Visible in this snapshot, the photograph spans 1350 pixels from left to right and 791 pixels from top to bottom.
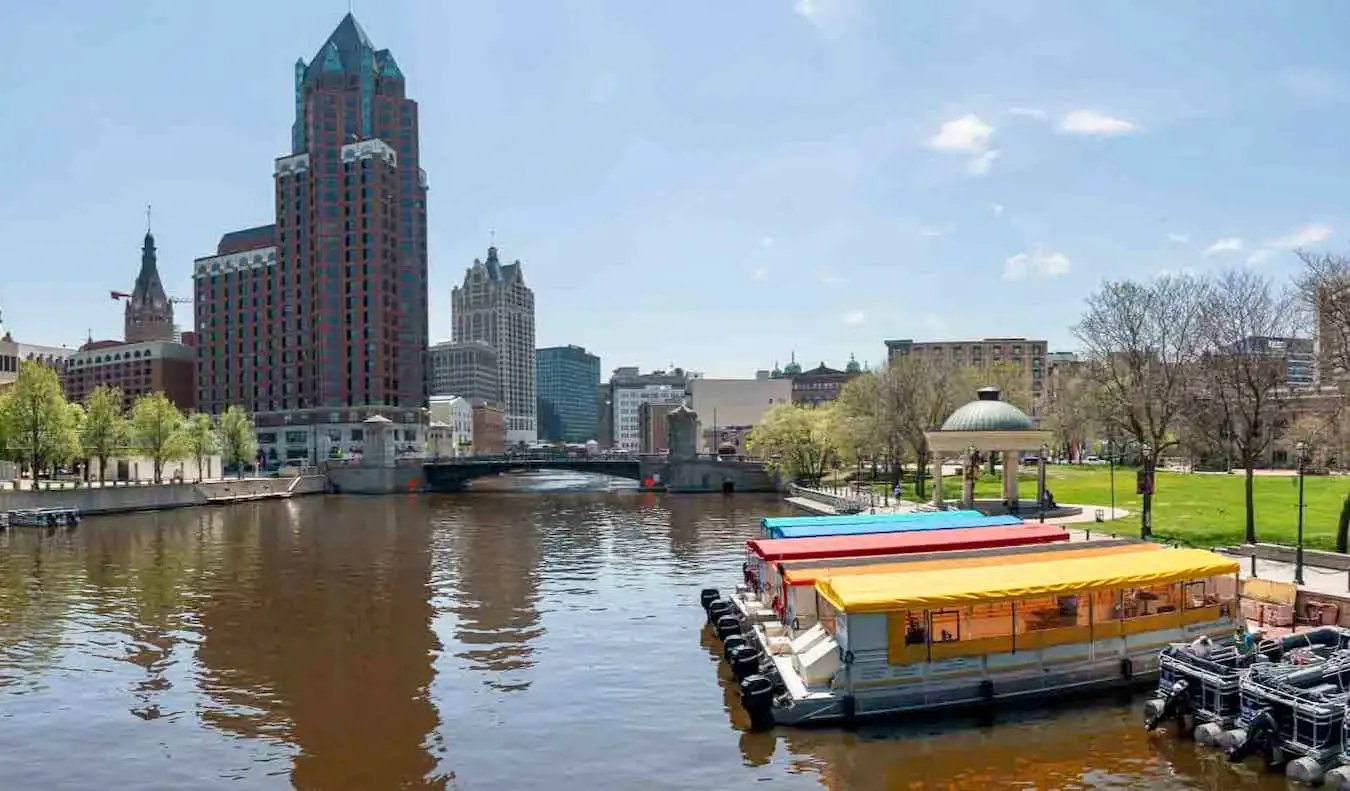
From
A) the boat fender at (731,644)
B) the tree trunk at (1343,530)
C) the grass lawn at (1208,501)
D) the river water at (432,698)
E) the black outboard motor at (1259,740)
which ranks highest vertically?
the tree trunk at (1343,530)

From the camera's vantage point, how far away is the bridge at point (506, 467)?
140 m

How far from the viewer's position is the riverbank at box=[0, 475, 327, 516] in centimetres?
9306

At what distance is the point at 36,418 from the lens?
3939 inches

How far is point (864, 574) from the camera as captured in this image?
102 feet

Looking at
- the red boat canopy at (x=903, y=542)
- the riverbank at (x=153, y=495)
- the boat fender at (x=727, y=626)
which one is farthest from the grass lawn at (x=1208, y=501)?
the riverbank at (x=153, y=495)

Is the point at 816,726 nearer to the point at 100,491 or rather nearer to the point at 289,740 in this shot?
the point at 289,740

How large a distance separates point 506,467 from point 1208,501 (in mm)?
96801

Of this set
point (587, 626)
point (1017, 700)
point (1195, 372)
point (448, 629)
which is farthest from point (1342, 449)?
point (448, 629)

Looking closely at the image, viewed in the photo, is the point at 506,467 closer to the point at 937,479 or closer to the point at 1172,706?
the point at 937,479

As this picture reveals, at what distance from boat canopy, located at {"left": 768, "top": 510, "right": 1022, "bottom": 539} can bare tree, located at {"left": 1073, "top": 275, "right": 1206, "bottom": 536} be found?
11.8 meters

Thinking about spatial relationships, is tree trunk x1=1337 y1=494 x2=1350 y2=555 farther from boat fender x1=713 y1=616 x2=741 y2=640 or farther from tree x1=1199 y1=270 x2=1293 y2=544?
boat fender x1=713 y1=616 x2=741 y2=640

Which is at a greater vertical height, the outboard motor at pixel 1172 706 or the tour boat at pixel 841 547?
the tour boat at pixel 841 547

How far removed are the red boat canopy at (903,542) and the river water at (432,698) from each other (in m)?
4.45

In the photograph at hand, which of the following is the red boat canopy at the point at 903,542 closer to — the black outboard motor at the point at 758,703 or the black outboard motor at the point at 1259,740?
the black outboard motor at the point at 758,703
